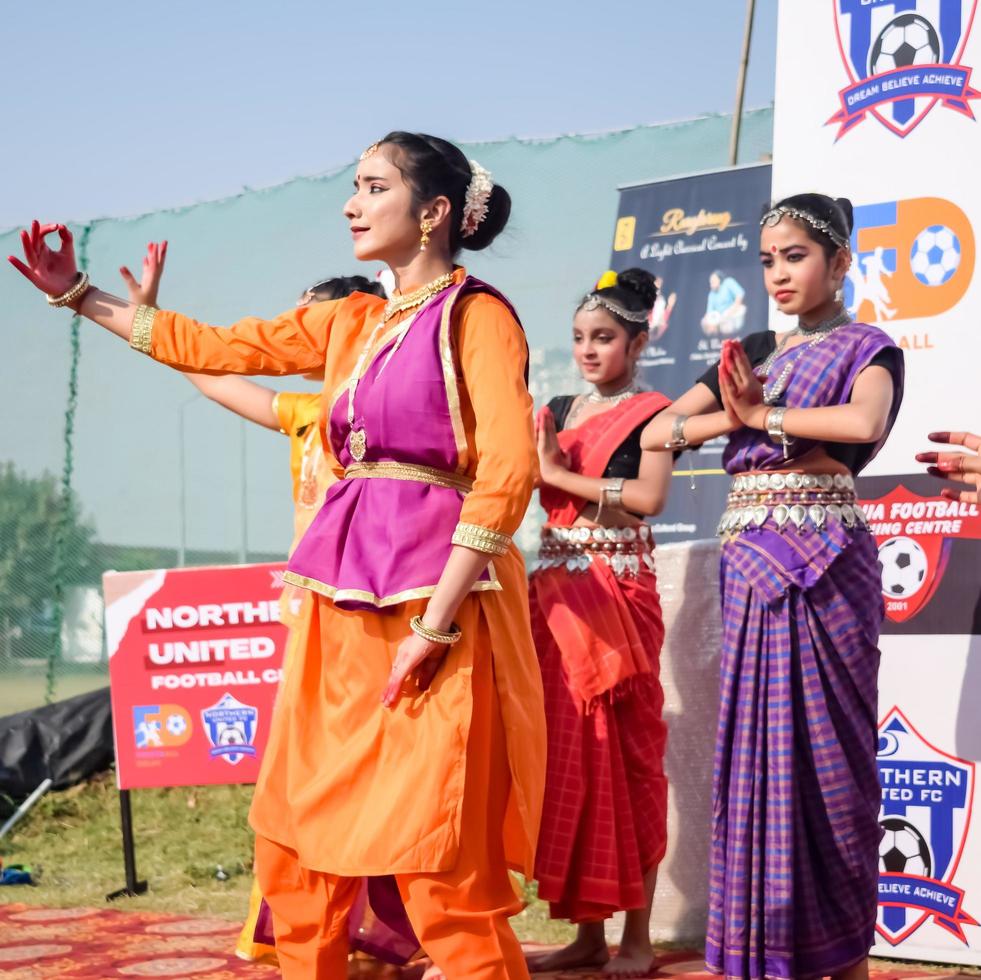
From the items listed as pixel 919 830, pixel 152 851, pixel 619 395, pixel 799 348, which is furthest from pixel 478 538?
pixel 152 851

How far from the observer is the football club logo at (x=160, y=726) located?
4.93 m

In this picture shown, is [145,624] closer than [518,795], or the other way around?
[518,795]

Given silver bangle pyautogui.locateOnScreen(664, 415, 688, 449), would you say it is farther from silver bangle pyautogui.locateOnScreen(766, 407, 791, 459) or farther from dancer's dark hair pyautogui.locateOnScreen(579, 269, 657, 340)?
dancer's dark hair pyautogui.locateOnScreen(579, 269, 657, 340)

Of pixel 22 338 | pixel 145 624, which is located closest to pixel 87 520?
pixel 22 338

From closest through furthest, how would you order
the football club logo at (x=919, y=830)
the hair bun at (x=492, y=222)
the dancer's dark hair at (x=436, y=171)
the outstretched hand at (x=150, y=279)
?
the dancer's dark hair at (x=436, y=171) < the hair bun at (x=492, y=222) < the outstretched hand at (x=150, y=279) < the football club logo at (x=919, y=830)

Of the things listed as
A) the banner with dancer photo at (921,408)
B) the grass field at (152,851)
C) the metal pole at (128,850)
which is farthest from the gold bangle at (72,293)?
the metal pole at (128,850)

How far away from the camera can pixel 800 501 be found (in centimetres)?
308

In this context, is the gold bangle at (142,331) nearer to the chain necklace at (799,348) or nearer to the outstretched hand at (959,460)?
the chain necklace at (799,348)

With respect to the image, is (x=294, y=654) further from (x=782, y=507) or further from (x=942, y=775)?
(x=942, y=775)

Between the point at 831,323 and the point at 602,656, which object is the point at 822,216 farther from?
the point at 602,656

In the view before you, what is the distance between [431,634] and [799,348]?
4.31 ft

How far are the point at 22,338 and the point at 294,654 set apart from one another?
6.29m

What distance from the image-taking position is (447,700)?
235cm

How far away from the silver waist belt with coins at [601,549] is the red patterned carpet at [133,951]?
3.57ft
